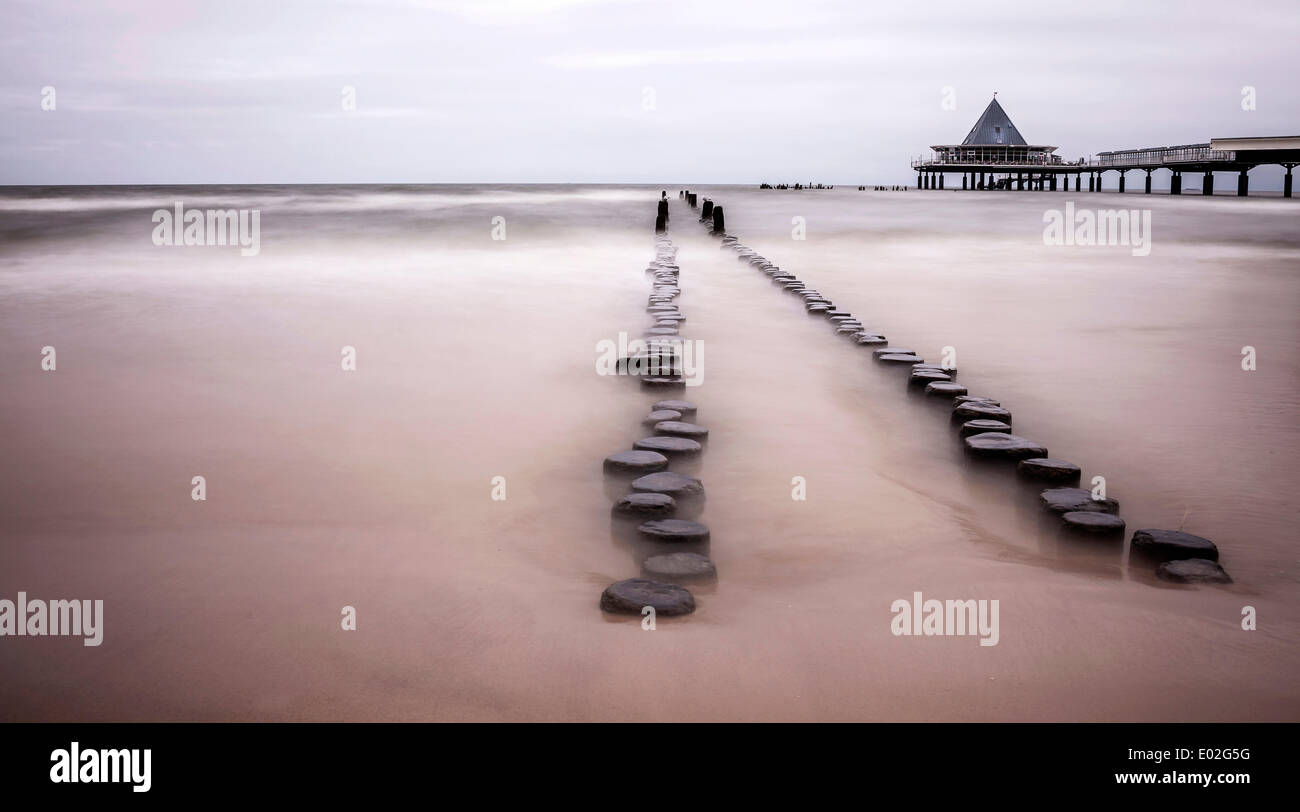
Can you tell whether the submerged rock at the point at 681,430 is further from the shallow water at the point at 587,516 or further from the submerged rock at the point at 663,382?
the submerged rock at the point at 663,382

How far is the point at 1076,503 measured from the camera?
3.72 meters

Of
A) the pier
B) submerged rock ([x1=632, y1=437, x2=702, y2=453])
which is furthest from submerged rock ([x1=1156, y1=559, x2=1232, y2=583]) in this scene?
the pier

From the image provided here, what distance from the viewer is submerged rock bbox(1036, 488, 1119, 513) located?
3.70 m

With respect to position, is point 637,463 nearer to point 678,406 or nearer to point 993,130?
point 678,406

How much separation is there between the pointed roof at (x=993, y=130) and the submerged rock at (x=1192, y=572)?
7608 cm

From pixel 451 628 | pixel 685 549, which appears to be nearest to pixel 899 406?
pixel 685 549

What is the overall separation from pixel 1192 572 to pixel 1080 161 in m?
72.6

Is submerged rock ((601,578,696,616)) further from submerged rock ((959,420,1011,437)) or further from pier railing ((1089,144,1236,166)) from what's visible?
pier railing ((1089,144,1236,166))

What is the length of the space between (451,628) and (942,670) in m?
1.36

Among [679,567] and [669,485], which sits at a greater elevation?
[669,485]

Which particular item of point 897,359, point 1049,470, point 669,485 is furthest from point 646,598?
point 897,359

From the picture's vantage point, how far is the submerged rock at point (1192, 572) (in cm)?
316

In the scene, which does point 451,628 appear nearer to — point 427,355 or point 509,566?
Result: point 509,566

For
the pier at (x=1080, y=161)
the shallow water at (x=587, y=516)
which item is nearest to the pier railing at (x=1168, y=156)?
the pier at (x=1080, y=161)
